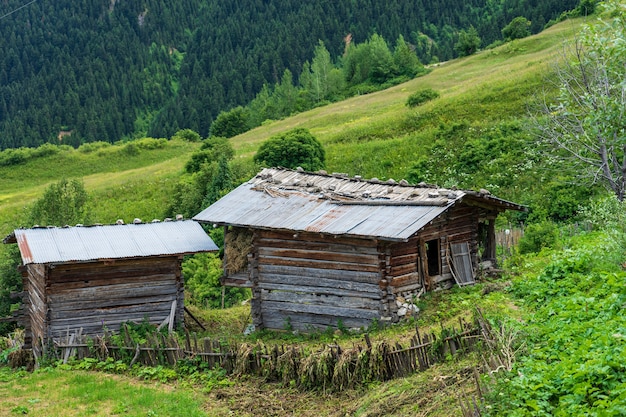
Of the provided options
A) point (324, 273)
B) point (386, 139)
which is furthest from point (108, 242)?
point (386, 139)

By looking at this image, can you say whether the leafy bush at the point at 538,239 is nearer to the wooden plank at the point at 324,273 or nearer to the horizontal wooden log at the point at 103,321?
the wooden plank at the point at 324,273

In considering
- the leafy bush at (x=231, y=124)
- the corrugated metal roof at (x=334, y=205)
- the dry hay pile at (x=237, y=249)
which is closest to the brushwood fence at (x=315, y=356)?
the corrugated metal roof at (x=334, y=205)

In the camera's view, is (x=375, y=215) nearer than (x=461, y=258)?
Yes

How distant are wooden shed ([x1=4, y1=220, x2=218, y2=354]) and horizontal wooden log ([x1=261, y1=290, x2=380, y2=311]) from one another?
2.38 meters

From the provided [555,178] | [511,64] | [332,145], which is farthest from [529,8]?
[555,178]

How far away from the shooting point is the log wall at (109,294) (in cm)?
2017

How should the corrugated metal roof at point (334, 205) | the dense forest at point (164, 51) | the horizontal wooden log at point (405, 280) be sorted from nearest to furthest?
the corrugated metal roof at point (334, 205)
the horizontal wooden log at point (405, 280)
the dense forest at point (164, 51)

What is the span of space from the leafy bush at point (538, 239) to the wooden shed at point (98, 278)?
11.2 metres

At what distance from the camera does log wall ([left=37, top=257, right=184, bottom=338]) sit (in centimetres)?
2017

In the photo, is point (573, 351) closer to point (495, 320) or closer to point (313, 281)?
point (495, 320)

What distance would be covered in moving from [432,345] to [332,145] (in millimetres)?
37323

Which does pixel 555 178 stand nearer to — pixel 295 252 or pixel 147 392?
pixel 295 252

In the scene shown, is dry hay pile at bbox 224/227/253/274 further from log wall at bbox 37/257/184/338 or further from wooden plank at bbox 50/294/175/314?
wooden plank at bbox 50/294/175/314

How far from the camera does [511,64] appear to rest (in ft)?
201
